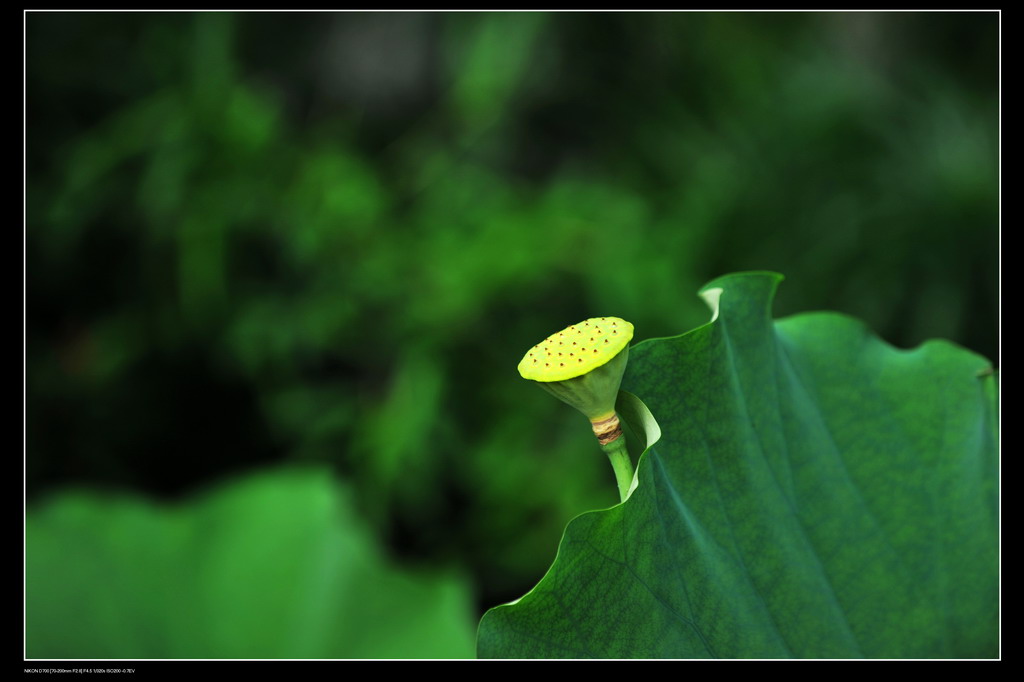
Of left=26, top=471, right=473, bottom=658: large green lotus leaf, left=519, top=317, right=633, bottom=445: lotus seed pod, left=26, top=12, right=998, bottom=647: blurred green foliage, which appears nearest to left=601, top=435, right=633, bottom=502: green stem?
left=519, top=317, right=633, bottom=445: lotus seed pod

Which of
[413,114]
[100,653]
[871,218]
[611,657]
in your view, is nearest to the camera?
[611,657]

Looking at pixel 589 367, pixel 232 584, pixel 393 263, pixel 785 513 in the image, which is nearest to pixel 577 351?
pixel 589 367

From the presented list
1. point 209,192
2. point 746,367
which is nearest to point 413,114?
point 209,192

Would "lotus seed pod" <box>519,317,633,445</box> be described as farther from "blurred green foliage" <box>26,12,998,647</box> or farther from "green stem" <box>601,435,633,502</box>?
"blurred green foliage" <box>26,12,998,647</box>

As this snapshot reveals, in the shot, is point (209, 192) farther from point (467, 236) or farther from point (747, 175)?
point (747, 175)

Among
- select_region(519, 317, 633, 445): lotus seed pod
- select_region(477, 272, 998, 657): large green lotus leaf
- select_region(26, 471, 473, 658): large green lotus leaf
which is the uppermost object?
select_region(519, 317, 633, 445): lotus seed pod

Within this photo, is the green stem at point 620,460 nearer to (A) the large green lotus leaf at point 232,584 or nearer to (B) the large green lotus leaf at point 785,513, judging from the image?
(B) the large green lotus leaf at point 785,513

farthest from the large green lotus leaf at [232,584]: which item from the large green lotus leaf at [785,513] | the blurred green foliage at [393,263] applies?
the large green lotus leaf at [785,513]
